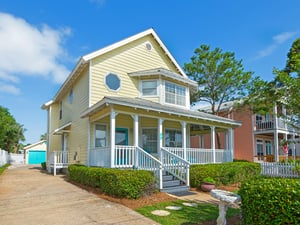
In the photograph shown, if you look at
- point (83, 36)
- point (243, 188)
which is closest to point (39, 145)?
point (83, 36)

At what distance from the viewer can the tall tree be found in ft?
71.1

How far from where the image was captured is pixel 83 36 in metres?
16.1

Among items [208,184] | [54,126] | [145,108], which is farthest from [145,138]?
[54,126]

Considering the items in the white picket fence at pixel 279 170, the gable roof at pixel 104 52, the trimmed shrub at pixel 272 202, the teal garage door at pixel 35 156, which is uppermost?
the gable roof at pixel 104 52

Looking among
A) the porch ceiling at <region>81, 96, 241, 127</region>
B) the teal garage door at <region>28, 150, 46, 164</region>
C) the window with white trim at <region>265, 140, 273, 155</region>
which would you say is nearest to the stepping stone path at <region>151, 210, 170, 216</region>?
the porch ceiling at <region>81, 96, 241, 127</region>

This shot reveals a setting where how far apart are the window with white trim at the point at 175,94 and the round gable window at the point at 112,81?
3161mm

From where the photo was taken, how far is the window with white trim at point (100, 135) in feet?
45.1

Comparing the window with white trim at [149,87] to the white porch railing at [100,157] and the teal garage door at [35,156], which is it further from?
the teal garage door at [35,156]

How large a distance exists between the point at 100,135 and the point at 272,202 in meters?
10.7

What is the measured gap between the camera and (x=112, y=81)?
14.5m

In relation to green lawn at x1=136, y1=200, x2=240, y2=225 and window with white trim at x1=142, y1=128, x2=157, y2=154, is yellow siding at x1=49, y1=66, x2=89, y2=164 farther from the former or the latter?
green lawn at x1=136, y1=200, x2=240, y2=225

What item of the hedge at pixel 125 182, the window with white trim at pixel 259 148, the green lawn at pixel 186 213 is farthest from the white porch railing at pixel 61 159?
the window with white trim at pixel 259 148

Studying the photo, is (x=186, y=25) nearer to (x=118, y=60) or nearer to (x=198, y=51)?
(x=118, y=60)

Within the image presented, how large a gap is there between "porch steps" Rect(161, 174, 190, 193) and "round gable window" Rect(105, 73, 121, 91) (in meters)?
5.92
